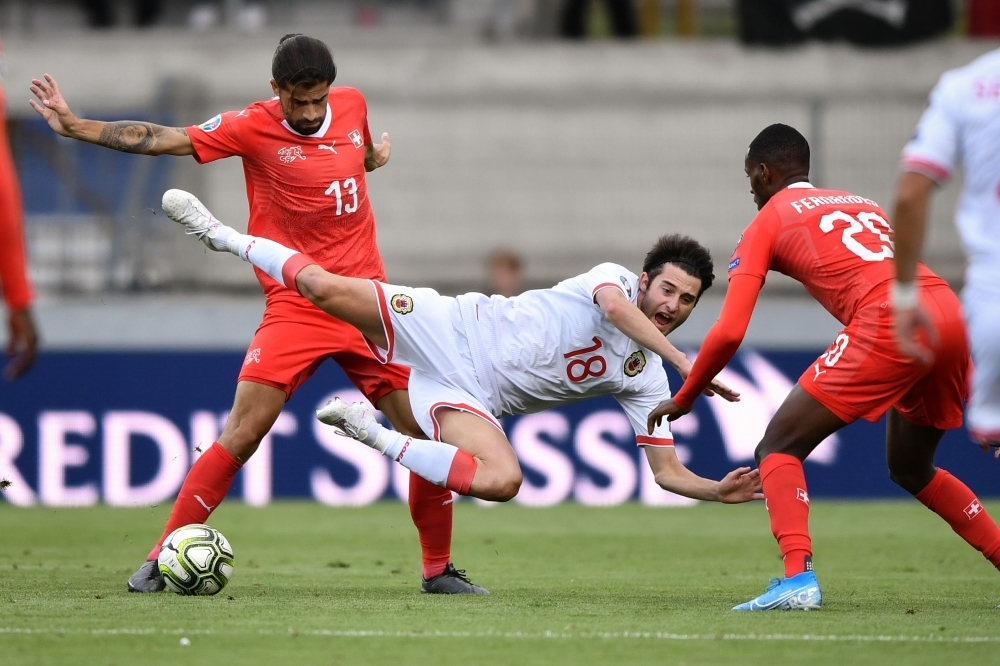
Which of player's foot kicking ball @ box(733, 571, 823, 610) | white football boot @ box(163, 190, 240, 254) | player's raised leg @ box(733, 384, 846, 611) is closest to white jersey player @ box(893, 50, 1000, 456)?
player's raised leg @ box(733, 384, 846, 611)

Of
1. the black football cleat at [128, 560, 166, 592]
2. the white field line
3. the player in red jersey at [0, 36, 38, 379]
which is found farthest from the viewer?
the black football cleat at [128, 560, 166, 592]

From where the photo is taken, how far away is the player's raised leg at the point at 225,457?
679cm

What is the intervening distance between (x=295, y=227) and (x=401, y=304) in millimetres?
800

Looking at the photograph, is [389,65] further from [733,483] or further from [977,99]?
[977,99]

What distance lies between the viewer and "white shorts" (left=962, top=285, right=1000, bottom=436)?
4652 millimetres

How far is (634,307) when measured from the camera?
6.30 meters

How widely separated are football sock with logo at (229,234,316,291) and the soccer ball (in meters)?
1.23

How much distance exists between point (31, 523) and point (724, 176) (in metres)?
7.41

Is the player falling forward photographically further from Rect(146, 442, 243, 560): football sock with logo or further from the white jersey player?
the white jersey player

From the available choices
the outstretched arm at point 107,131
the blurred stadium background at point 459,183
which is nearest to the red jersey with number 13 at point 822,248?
the outstretched arm at point 107,131

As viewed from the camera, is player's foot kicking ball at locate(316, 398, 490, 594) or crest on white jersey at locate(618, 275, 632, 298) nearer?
player's foot kicking ball at locate(316, 398, 490, 594)

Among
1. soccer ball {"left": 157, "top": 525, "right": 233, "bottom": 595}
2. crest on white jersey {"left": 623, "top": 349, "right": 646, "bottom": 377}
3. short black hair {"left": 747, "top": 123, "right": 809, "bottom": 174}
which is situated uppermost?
short black hair {"left": 747, "top": 123, "right": 809, "bottom": 174}

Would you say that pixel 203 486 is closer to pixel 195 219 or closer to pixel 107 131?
pixel 195 219

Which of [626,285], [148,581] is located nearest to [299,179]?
[626,285]
